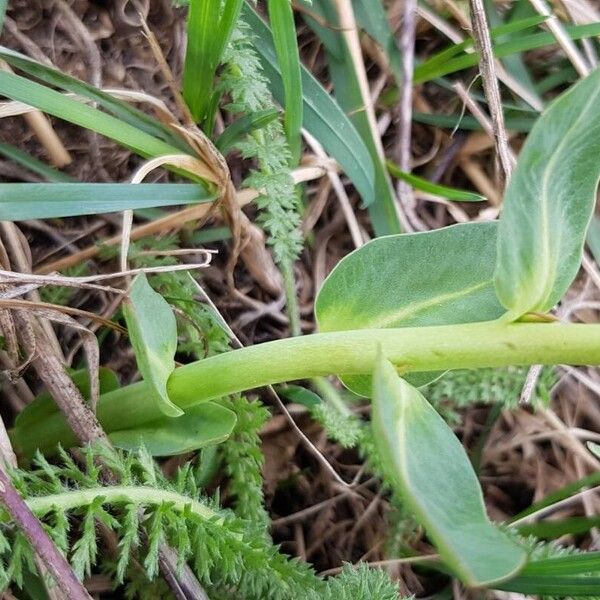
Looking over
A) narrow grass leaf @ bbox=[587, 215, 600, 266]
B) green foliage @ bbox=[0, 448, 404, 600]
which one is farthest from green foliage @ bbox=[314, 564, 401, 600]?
narrow grass leaf @ bbox=[587, 215, 600, 266]

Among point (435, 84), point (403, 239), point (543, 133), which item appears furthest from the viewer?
point (435, 84)

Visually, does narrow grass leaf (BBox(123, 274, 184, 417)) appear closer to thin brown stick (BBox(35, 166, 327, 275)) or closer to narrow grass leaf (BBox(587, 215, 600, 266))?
thin brown stick (BBox(35, 166, 327, 275))

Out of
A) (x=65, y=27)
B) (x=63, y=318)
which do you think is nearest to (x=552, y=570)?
(x=63, y=318)

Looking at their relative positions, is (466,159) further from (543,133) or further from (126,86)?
(543,133)

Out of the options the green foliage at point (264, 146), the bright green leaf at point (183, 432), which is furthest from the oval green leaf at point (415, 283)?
the green foliage at point (264, 146)

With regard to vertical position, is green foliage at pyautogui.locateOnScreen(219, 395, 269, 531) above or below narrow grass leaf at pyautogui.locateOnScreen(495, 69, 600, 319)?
below

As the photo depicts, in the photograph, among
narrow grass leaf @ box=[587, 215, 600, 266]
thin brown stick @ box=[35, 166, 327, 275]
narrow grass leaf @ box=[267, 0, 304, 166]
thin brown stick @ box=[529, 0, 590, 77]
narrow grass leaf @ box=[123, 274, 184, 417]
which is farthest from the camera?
narrow grass leaf @ box=[587, 215, 600, 266]

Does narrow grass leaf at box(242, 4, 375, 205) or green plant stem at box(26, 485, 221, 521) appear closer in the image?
green plant stem at box(26, 485, 221, 521)

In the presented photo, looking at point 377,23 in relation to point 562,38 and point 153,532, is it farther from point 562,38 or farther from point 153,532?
point 153,532
